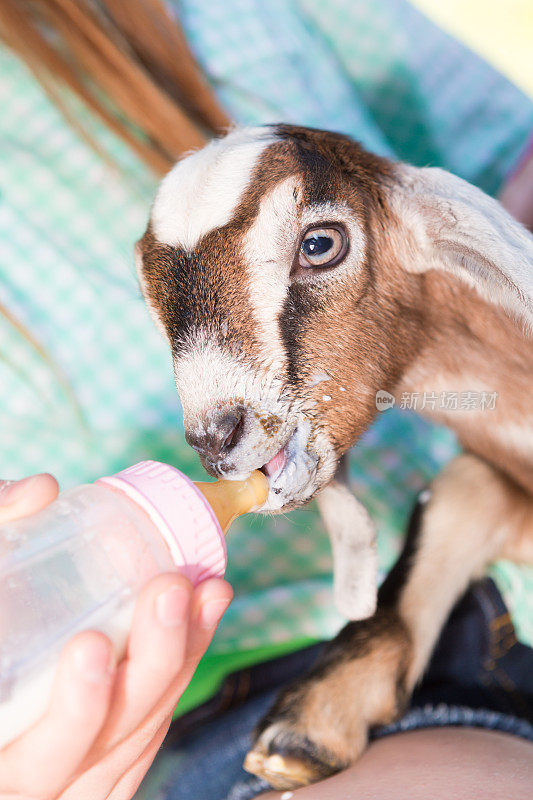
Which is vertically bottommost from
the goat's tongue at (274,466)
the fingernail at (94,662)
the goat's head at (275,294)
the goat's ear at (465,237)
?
the fingernail at (94,662)

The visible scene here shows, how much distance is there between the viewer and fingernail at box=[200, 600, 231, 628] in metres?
0.53

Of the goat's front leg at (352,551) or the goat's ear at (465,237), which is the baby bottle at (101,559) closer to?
the goat's front leg at (352,551)

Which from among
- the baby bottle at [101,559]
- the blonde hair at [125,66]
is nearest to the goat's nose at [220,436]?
the baby bottle at [101,559]

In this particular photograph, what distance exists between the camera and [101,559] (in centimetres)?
53

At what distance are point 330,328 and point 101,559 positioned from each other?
368 millimetres

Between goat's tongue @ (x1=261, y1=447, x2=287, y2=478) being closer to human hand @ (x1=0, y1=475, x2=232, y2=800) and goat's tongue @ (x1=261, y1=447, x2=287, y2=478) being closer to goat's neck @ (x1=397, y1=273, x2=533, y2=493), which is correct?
human hand @ (x1=0, y1=475, x2=232, y2=800)

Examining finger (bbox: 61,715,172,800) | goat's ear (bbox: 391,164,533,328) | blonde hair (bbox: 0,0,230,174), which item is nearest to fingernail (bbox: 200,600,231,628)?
finger (bbox: 61,715,172,800)

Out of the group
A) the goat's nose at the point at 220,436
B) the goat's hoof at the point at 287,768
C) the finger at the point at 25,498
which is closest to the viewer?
the finger at the point at 25,498

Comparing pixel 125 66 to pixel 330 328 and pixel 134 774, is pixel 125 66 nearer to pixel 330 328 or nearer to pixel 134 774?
pixel 330 328

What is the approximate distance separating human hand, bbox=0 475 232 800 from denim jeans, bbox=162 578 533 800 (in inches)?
16.0

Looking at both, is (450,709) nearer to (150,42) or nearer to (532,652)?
(532,652)

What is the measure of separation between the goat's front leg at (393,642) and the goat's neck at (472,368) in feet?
0.54

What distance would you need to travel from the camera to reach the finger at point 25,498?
0.54 meters

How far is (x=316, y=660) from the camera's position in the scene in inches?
40.8
